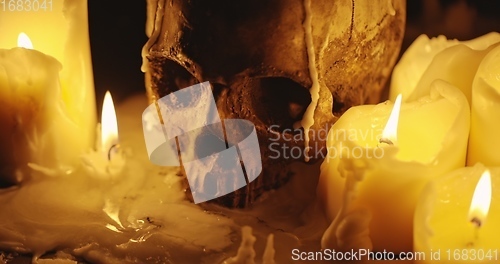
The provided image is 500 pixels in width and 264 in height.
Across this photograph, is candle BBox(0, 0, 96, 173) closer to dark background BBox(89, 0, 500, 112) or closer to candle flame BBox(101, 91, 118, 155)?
candle flame BBox(101, 91, 118, 155)

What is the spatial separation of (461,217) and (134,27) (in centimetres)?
64

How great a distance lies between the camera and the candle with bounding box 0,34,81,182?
88 centimetres

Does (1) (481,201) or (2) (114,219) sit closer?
(1) (481,201)

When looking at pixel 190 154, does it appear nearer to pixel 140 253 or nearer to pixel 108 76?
pixel 140 253

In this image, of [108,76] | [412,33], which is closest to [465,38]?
[412,33]

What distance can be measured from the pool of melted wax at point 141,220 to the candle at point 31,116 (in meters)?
0.03

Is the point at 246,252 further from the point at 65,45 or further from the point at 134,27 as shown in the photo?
the point at 134,27

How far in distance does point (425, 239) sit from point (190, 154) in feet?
1.08

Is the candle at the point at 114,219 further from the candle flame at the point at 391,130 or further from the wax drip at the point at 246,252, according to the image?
the candle flame at the point at 391,130

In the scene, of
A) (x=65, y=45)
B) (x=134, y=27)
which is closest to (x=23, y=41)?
(x=65, y=45)

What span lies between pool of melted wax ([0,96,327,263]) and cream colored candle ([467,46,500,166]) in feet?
0.67

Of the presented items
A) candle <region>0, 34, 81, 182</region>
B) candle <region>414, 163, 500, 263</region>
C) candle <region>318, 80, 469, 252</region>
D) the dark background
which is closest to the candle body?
candle <region>0, 34, 81, 182</region>

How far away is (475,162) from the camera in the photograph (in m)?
0.82

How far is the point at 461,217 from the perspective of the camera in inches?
29.9
